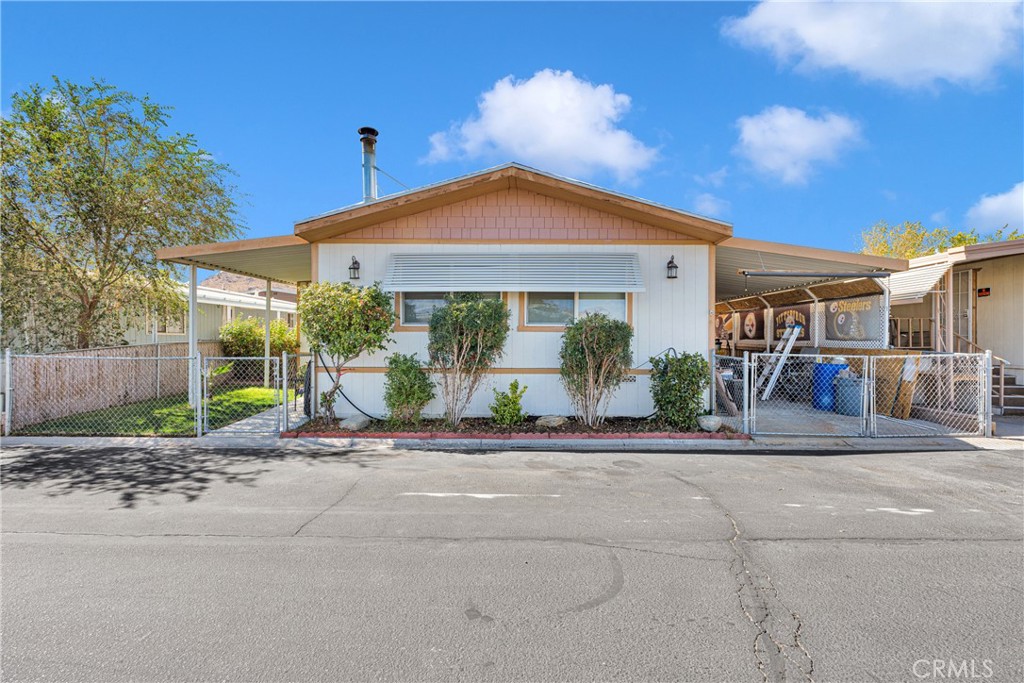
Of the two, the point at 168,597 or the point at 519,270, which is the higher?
the point at 519,270

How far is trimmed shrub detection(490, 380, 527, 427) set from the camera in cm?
806

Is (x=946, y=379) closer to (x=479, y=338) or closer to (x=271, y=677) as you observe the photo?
(x=479, y=338)

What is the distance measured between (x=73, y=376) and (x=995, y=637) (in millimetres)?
12494

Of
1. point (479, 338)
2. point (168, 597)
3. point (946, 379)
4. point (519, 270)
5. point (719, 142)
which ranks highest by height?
point (719, 142)

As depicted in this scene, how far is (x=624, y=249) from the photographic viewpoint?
8.68 meters

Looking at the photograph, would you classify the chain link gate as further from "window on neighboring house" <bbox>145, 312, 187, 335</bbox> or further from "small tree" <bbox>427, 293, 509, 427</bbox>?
"small tree" <bbox>427, 293, 509, 427</bbox>

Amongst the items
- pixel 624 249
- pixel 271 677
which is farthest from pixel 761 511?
pixel 624 249

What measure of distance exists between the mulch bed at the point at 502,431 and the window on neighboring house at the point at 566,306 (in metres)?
1.77

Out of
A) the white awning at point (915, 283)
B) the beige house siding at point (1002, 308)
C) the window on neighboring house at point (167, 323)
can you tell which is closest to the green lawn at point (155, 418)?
the window on neighboring house at point (167, 323)

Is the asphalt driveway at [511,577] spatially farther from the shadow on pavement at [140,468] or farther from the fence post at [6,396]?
the fence post at [6,396]

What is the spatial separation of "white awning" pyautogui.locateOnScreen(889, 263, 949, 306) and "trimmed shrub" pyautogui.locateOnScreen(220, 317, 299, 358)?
630 inches

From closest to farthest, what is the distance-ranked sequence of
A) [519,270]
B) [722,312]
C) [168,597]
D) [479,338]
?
[168,597] → [479,338] → [519,270] → [722,312]

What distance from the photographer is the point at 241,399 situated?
11344mm

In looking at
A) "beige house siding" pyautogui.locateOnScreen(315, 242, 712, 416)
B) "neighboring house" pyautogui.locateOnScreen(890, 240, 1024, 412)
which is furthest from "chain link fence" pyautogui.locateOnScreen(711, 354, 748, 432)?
"neighboring house" pyautogui.locateOnScreen(890, 240, 1024, 412)
